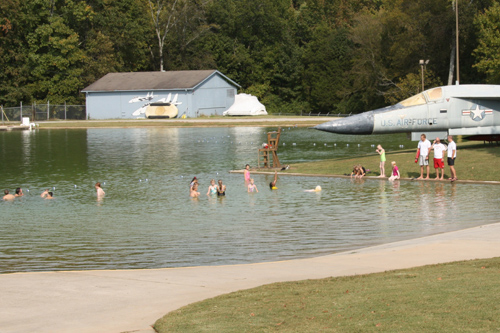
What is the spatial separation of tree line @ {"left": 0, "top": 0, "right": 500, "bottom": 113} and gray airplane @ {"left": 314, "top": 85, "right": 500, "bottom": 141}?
45344mm

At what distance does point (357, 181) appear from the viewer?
3050 cm

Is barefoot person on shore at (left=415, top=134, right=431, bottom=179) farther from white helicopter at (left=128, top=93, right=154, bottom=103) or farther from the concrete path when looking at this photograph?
white helicopter at (left=128, top=93, right=154, bottom=103)

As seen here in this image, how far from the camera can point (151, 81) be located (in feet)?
310

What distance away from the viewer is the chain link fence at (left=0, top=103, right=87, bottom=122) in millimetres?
93750

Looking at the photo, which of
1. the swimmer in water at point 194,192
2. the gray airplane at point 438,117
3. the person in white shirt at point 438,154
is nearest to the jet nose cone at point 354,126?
the gray airplane at point 438,117

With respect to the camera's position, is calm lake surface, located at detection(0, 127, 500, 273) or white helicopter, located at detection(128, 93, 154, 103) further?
white helicopter, located at detection(128, 93, 154, 103)

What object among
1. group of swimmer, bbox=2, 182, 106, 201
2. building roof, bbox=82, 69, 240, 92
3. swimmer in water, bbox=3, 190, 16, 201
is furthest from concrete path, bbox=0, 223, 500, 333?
building roof, bbox=82, 69, 240, 92

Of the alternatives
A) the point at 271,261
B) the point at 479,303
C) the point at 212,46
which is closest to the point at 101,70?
the point at 212,46

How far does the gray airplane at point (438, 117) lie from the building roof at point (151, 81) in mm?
59662

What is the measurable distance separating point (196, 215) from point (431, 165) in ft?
47.8

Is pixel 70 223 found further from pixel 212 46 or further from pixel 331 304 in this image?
pixel 212 46

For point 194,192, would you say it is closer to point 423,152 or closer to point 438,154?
point 423,152

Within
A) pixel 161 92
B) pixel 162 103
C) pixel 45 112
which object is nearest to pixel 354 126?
pixel 162 103

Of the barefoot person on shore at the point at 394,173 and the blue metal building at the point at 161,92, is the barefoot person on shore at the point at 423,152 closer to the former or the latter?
the barefoot person on shore at the point at 394,173
